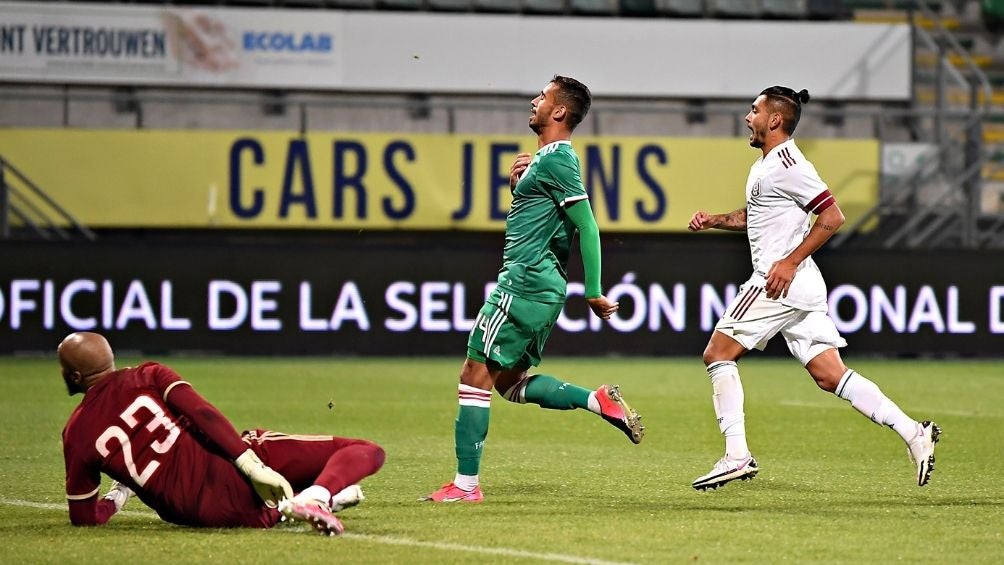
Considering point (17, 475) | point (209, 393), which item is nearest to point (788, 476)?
point (17, 475)

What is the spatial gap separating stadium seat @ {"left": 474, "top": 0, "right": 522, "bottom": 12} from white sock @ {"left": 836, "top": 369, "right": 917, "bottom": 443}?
14.3 metres

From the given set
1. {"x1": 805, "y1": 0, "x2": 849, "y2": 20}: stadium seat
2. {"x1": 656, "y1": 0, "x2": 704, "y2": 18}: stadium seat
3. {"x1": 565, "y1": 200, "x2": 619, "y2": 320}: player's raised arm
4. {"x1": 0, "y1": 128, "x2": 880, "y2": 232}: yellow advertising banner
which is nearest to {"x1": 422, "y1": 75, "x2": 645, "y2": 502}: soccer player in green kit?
{"x1": 565, "y1": 200, "x2": 619, "y2": 320}: player's raised arm

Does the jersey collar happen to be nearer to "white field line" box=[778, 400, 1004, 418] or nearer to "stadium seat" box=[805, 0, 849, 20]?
"white field line" box=[778, 400, 1004, 418]

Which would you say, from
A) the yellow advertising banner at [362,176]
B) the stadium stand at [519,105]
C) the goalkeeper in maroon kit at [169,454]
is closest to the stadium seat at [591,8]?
the stadium stand at [519,105]

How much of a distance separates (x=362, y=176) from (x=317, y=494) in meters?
13.3

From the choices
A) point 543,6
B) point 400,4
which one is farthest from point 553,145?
point 543,6

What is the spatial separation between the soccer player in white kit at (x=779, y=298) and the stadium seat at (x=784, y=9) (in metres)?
14.7

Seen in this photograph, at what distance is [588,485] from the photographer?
8141 millimetres

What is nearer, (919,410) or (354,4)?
(919,410)

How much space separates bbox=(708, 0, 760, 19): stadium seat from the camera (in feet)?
72.6

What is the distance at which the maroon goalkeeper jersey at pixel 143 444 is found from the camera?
20.0ft

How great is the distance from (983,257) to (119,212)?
963 centimetres

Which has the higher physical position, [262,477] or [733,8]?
[733,8]

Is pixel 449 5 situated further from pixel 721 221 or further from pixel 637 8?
pixel 721 221
